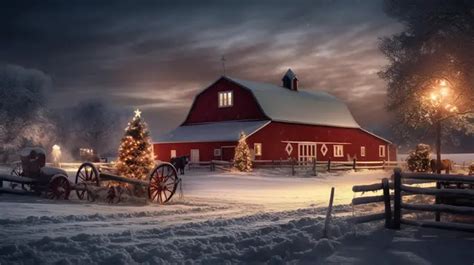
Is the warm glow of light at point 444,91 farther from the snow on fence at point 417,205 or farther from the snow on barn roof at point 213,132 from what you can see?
the snow on barn roof at point 213,132

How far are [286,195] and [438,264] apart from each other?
15.1 meters

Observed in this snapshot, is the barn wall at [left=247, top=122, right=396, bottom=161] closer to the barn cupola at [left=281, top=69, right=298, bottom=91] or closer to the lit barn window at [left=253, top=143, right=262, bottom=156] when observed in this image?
the lit barn window at [left=253, top=143, right=262, bottom=156]

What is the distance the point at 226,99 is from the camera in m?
51.7

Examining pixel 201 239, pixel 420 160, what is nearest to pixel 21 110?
pixel 420 160

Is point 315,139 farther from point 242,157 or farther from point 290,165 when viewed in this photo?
point 242,157

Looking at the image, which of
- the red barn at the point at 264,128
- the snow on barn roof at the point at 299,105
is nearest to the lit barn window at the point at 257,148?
the red barn at the point at 264,128

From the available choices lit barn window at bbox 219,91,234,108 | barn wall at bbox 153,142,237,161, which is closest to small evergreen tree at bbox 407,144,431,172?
barn wall at bbox 153,142,237,161

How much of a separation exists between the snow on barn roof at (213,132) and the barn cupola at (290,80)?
11.7 metres

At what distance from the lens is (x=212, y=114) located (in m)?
52.4

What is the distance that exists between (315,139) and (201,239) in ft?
139

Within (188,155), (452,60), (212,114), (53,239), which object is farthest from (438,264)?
(212,114)

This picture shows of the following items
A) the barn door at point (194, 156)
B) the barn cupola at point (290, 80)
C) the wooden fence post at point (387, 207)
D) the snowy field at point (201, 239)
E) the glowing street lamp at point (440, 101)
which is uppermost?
the barn cupola at point (290, 80)

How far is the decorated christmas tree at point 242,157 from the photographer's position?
41031 millimetres

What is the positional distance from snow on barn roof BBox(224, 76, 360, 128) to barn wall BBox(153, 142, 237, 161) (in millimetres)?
5843
